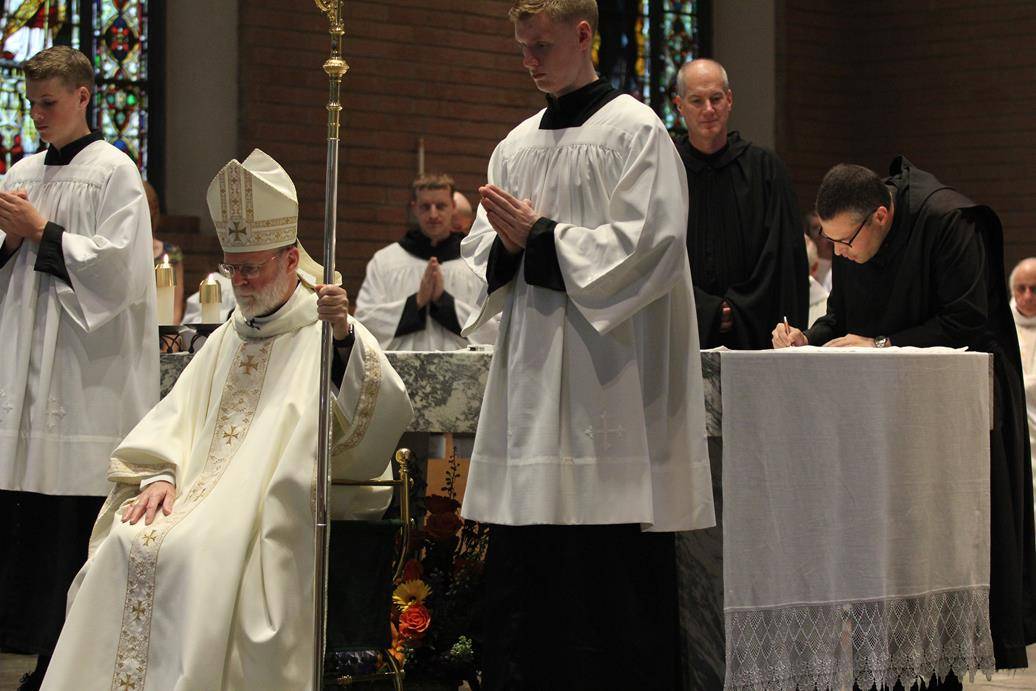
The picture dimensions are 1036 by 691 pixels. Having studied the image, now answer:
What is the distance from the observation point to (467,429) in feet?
18.0

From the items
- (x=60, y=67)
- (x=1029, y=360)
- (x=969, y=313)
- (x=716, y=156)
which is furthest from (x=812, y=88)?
(x=60, y=67)

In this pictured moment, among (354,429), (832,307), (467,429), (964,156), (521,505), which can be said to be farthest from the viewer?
(964,156)

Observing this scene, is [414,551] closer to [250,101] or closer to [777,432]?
[777,432]

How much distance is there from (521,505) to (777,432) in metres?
1.03

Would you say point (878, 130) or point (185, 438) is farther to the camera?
point (878, 130)

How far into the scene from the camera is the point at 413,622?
535cm

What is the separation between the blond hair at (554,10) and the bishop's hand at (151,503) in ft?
5.77

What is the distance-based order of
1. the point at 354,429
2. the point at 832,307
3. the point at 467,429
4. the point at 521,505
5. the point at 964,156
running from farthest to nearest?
the point at 964,156 → the point at 832,307 → the point at 467,429 → the point at 354,429 → the point at 521,505

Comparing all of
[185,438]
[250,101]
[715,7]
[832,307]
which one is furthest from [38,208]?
[715,7]

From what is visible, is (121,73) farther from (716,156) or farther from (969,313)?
(969,313)

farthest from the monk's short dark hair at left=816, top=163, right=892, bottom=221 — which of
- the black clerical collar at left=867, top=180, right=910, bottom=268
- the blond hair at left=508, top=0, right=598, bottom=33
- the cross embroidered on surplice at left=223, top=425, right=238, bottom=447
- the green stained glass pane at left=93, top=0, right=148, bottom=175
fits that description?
the green stained glass pane at left=93, top=0, right=148, bottom=175

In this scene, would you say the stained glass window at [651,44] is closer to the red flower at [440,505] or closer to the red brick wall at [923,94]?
the red brick wall at [923,94]

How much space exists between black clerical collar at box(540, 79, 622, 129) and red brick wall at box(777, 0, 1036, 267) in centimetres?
864

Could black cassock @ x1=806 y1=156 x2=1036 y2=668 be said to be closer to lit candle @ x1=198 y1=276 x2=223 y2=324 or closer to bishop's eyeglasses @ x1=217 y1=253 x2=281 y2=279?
bishop's eyeglasses @ x1=217 y1=253 x2=281 y2=279
